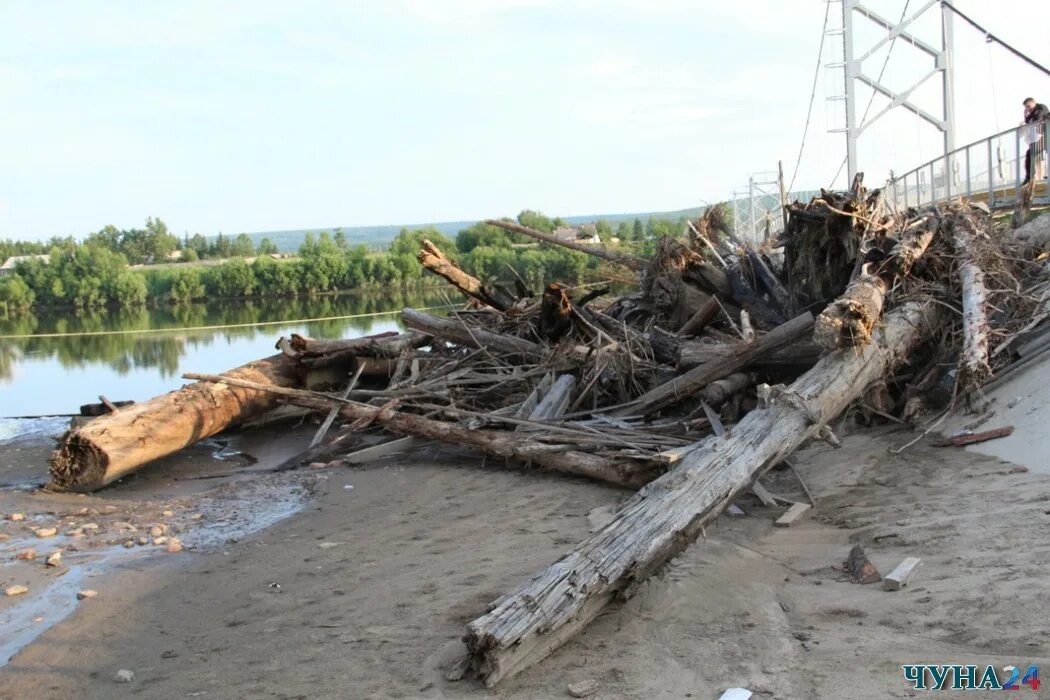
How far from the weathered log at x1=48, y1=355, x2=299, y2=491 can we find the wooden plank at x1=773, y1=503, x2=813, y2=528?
18.8ft

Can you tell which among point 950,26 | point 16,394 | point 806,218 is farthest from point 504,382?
point 950,26

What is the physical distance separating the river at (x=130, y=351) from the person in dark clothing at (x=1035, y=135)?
30.0 feet

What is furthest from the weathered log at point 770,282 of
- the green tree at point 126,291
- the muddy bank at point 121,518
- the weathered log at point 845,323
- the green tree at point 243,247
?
the green tree at point 243,247

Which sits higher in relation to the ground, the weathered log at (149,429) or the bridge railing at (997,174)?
the bridge railing at (997,174)

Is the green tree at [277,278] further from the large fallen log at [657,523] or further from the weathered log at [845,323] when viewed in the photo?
the large fallen log at [657,523]

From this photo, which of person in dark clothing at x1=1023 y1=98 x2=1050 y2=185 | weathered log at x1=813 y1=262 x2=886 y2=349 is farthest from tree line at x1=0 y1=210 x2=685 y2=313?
weathered log at x1=813 y1=262 x2=886 y2=349

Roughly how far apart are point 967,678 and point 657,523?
1.63m

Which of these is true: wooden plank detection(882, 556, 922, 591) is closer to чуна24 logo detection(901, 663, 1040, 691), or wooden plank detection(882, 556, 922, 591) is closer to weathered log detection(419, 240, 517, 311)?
чуна24 logo detection(901, 663, 1040, 691)

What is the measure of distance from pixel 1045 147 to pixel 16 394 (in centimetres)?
1921

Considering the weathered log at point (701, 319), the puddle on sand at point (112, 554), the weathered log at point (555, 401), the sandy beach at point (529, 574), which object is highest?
the weathered log at point (701, 319)

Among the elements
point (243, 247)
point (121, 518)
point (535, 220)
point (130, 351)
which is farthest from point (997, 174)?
point (243, 247)

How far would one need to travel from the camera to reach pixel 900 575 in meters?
4.45

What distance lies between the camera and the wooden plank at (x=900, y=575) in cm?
440

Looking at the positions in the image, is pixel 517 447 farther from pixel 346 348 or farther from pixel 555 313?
pixel 346 348
